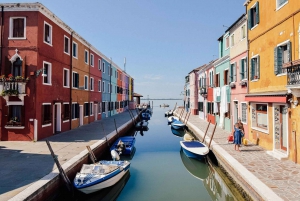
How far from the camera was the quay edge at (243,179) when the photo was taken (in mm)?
6764

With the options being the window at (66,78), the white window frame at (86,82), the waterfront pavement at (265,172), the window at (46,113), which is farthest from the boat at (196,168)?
the white window frame at (86,82)

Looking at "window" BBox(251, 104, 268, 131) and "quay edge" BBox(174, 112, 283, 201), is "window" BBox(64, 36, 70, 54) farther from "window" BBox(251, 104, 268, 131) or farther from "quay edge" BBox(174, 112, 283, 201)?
"window" BBox(251, 104, 268, 131)

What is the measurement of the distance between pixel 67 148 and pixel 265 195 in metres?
10.3

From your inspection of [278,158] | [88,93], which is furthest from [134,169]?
[88,93]

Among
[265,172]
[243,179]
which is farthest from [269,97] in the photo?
[243,179]

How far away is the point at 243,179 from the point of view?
8266 mm

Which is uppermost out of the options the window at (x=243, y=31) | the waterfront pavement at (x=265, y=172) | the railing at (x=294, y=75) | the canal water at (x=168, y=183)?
the window at (x=243, y=31)

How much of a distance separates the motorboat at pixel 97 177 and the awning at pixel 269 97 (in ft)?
26.6

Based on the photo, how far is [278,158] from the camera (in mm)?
10422

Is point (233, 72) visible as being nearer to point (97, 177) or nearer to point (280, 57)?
point (280, 57)

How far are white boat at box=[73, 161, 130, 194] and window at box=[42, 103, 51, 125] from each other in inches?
299

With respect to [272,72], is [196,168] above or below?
below

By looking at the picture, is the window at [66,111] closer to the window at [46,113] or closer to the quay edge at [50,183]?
the window at [46,113]

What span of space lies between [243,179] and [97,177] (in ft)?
18.8
